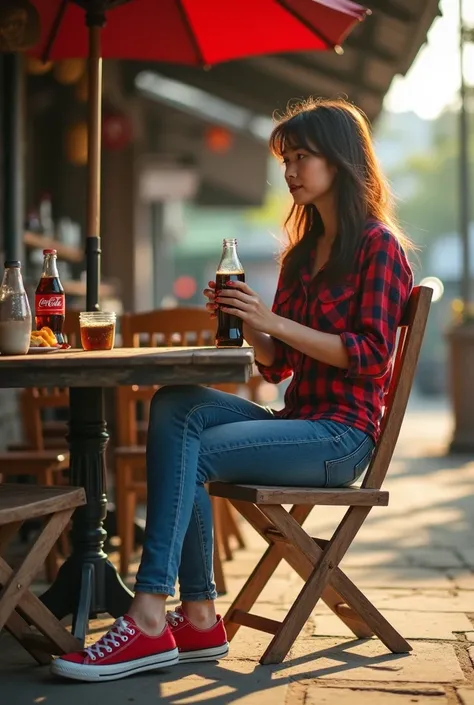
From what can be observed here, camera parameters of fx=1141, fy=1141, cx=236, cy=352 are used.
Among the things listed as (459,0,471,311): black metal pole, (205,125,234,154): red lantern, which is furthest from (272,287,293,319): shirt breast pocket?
(205,125,234,154): red lantern

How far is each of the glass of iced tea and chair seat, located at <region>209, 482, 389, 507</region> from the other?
56cm

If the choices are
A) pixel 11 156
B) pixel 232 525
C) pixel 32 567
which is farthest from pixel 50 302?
pixel 11 156

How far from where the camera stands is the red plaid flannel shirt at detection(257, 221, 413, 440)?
3264 millimetres

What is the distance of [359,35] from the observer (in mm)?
8789

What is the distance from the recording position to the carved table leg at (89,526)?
12.1 ft

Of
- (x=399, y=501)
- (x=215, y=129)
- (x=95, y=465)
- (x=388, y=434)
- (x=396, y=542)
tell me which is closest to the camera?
(x=388, y=434)

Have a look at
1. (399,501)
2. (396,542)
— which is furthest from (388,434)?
(399,501)

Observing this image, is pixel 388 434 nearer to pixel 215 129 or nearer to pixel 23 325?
pixel 23 325

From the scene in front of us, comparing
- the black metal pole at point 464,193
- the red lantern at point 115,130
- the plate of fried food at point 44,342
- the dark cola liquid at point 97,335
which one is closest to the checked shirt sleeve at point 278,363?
the dark cola liquid at point 97,335

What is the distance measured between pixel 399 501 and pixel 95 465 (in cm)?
364

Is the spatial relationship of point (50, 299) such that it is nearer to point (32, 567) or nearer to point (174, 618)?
point (32, 567)

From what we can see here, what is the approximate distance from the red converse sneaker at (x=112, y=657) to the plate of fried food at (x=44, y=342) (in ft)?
2.87

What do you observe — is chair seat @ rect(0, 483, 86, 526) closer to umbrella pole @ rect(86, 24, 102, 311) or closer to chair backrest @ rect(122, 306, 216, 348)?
umbrella pole @ rect(86, 24, 102, 311)

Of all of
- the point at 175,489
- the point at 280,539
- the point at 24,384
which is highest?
the point at 24,384
